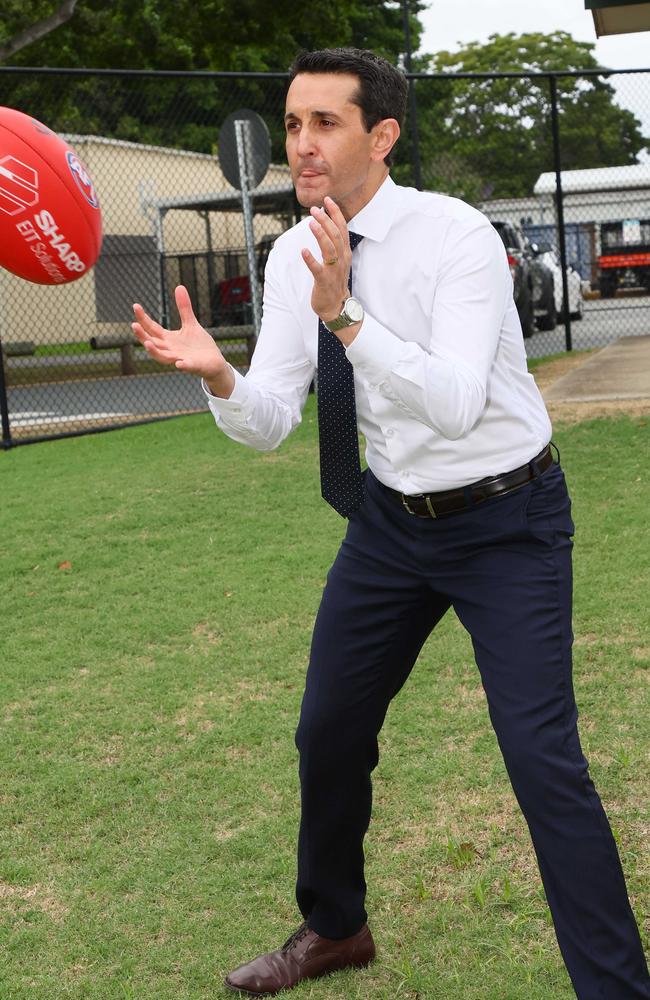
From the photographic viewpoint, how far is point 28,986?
9.65 ft

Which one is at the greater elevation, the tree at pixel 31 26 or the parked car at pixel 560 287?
the tree at pixel 31 26

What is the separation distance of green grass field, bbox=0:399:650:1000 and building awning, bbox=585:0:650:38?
4.19 meters

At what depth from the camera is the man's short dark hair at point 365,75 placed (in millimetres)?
2500

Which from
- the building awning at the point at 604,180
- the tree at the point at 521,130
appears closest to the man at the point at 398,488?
the building awning at the point at 604,180

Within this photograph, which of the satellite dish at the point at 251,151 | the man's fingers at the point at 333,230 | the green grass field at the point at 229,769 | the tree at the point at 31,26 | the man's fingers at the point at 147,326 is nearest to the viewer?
the man's fingers at the point at 333,230

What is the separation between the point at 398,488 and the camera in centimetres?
259

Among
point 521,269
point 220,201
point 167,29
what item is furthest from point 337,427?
point 220,201

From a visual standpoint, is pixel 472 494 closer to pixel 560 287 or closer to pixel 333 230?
pixel 333 230

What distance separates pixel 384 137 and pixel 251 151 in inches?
351

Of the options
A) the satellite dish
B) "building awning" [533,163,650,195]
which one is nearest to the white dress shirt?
the satellite dish

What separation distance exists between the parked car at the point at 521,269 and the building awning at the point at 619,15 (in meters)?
5.04

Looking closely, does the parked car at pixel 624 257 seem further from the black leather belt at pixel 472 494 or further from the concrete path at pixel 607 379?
the black leather belt at pixel 472 494

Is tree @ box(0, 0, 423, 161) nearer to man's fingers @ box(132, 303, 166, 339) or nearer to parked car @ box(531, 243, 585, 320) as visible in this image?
parked car @ box(531, 243, 585, 320)

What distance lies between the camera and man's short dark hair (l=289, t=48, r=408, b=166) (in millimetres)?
2500
